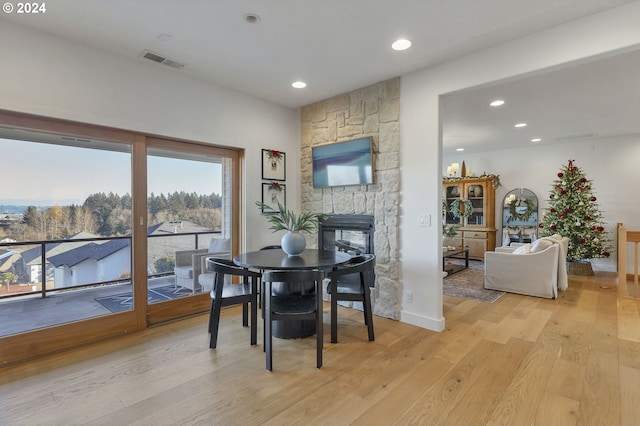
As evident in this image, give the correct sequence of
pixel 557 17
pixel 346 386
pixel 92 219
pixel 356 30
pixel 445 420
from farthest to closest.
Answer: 1. pixel 92 219
2. pixel 356 30
3. pixel 557 17
4. pixel 346 386
5. pixel 445 420

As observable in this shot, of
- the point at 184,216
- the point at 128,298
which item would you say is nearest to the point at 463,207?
the point at 184,216

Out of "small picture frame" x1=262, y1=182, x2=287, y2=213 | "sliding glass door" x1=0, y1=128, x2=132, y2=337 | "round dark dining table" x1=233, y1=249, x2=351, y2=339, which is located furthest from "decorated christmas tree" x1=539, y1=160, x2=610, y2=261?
"sliding glass door" x1=0, y1=128, x2=132, y2=337

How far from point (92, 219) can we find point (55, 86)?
1150 millimetres

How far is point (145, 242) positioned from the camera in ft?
10.3

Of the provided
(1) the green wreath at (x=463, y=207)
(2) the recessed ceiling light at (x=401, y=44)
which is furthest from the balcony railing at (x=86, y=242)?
(1) the green wreath at (x=463, y=207)

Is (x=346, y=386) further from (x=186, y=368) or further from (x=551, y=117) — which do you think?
(x=551, y=117)

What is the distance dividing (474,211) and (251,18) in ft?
22.4

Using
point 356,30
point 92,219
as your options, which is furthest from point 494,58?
point 92,219

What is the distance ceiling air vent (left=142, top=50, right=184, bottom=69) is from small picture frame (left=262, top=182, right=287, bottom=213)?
1.61 metres

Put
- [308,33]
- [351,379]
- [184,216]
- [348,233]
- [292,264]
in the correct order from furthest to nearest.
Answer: [348,233] → [184,216] → [292,264] → [308,33] → [351,379]

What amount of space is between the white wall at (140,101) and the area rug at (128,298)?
990 mm

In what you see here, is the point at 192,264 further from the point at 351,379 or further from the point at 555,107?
the point at 555,107

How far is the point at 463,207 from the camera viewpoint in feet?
24.6

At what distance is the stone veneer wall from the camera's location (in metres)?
3.39
